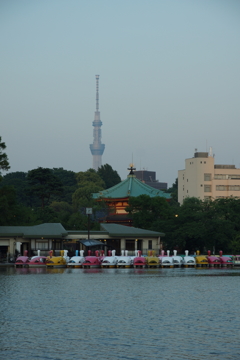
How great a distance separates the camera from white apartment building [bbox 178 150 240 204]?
147 m

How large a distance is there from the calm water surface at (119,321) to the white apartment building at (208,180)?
10371 cm

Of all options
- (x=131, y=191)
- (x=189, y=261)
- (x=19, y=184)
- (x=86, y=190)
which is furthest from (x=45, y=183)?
(x=189, y=261)

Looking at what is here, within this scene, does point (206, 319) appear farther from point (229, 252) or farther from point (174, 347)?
point (229, 252)

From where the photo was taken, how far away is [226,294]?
122 ft

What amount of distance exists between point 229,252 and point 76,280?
36230 mm

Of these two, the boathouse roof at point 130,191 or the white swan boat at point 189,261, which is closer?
the white swan boat at point 189,261

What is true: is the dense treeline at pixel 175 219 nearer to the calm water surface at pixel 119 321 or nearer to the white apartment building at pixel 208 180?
the calm water surface at pixel 119 321

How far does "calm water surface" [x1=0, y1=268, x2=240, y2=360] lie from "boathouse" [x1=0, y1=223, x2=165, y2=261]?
29.4 meters

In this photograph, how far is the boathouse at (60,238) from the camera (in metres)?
73.0

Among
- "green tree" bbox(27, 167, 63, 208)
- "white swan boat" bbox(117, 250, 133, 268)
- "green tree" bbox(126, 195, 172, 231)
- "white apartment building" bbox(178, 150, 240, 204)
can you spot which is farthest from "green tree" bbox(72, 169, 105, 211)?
"white swan boat" bbox(117, 250, 133, 268)

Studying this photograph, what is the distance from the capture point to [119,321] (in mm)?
26453

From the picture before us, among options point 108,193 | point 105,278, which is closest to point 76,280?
point 105,278

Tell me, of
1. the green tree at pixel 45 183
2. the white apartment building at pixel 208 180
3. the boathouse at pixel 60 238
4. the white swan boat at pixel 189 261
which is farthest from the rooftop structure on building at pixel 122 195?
the white apartment building at pixel 208 180

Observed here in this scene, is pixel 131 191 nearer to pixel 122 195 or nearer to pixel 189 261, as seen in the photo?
pixel 122 195
